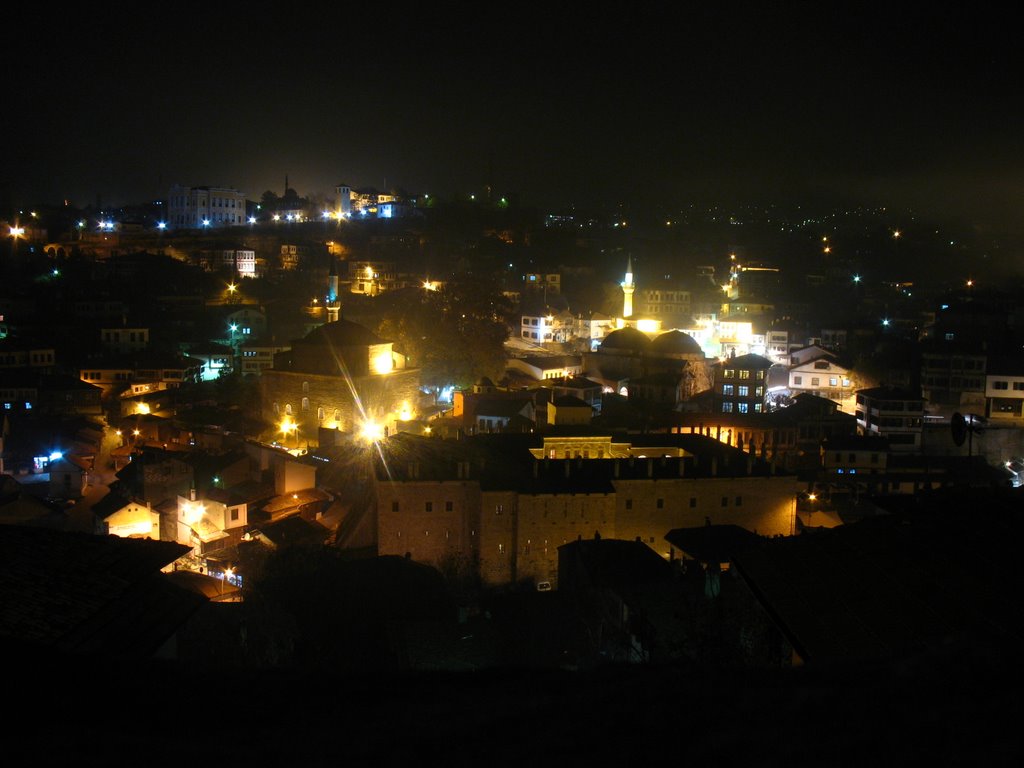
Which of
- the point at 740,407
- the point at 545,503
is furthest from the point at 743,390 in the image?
the point at 545,503

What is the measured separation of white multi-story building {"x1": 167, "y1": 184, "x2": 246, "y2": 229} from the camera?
156 ft

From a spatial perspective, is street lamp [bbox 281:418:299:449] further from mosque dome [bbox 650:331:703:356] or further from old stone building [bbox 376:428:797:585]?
mosque dome [bbox 650:331:703:356]

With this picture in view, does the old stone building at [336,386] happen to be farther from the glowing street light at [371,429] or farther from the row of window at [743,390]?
the row of window at [743,390]

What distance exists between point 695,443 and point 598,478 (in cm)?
390

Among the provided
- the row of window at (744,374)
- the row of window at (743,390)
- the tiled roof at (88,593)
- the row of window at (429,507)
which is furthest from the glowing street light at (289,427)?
the tiled roof at (88,593)

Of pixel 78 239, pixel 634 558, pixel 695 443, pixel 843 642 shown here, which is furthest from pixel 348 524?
pixel 78 239

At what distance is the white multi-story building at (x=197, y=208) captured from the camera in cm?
4759

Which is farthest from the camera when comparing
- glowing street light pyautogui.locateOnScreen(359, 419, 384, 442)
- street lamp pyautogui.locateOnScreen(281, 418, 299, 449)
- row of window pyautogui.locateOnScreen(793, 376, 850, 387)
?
row of window pyautogui.locateOnScreen(793, 376, 850, 387)

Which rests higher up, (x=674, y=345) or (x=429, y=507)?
(x=674, y=345)

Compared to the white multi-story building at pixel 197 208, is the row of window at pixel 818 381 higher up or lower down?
lower down

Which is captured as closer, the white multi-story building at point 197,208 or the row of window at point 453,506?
the row of window at point 453,506

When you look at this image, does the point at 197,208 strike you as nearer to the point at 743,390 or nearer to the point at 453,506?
the point at 743,390

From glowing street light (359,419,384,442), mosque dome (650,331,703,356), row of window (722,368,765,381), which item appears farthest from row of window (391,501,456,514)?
mosque dome (650,331,703,356)

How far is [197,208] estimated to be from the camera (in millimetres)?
47750
